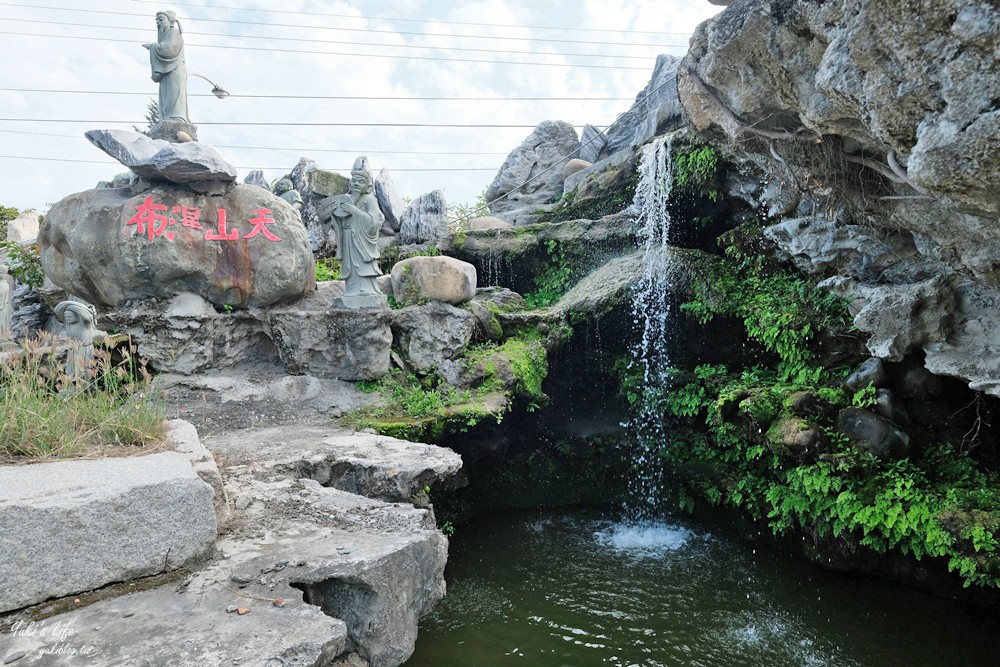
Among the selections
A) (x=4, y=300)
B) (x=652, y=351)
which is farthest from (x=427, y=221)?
(x=4, y=300)

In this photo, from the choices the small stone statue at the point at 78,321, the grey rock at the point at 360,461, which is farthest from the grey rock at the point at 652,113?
the small stone statue at the point at 78,321

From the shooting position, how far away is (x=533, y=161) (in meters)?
17.5

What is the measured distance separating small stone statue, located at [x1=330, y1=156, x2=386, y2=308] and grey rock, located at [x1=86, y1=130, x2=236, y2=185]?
69.8 inches

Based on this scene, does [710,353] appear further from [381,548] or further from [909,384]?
[381,548]

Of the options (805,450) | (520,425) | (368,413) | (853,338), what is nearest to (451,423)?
(368,413)

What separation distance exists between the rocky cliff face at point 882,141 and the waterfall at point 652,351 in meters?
1.79

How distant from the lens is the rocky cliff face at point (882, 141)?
3.31 meters

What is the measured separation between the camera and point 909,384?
6633 millimetres

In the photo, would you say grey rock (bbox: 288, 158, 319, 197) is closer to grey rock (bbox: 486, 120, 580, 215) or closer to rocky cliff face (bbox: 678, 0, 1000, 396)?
grey rock (bbox: 486, 120, 580, 215)

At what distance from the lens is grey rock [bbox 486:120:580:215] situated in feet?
54.9

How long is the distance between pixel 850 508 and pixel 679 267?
400cm

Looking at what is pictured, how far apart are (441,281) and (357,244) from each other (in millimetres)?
1510

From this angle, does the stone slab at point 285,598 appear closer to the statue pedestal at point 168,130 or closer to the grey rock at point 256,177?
the statue pedestal at point 168,130

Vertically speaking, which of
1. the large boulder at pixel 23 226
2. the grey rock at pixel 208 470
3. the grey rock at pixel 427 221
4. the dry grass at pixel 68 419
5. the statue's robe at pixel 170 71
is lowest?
the grey rock at pixel 208 470
